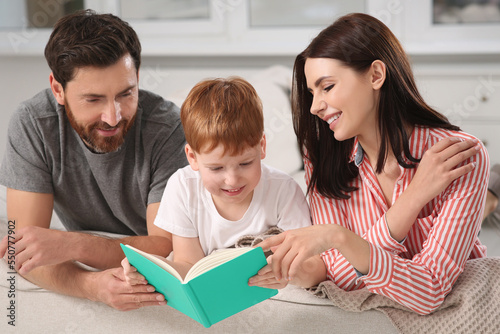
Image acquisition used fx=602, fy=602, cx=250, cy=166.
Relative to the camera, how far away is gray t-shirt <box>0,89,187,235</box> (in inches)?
66.4

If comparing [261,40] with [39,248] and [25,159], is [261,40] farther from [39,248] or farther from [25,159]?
[39,248]

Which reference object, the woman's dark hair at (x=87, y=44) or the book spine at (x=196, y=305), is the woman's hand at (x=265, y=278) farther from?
the woman's dark hair at (x=87, y=44)

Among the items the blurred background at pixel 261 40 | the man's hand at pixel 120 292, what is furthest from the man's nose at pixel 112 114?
the blurred background at pixel 261 40

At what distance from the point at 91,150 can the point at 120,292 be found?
534 millimetres

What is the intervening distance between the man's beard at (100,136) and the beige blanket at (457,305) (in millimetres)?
685

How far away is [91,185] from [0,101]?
1.87 meters

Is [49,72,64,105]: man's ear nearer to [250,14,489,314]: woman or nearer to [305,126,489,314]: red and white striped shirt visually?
[250,14,489,314]: woman

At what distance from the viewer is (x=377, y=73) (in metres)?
1.29

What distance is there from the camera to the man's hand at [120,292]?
4.10 feet

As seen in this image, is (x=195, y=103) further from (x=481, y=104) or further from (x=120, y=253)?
(x=481, y=104)

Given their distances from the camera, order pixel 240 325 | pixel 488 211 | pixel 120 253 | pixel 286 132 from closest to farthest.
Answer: pixel 240 325 → pixel 120 253 → pixel 488 211 → pixel 286 132

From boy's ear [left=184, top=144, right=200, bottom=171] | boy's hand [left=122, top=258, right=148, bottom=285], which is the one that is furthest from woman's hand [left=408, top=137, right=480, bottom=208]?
boy's hand [left=122, top=258, right=148, bottom=285]

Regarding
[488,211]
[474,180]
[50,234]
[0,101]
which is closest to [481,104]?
[488,211]

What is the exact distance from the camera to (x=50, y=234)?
1399mm
